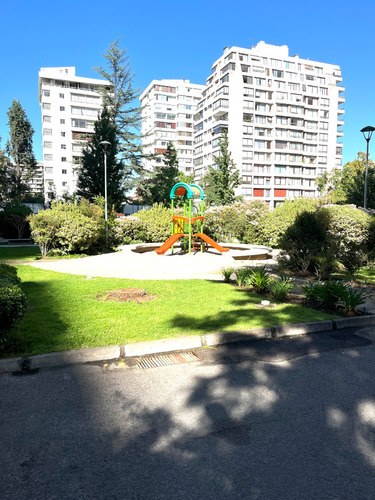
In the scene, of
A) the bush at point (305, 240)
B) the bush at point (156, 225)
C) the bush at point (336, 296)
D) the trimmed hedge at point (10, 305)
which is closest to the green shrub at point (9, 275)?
the trimmed hedge at point (10, 305)

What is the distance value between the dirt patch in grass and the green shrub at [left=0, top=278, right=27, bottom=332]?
302 centimetres

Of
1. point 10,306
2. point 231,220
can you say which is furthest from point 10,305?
point 231,220

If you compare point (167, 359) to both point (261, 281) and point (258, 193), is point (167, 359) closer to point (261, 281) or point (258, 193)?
point (261, 281)

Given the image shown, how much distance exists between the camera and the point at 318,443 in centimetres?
282

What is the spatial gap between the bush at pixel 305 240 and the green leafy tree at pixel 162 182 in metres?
30.2

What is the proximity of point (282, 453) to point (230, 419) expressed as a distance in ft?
1.88

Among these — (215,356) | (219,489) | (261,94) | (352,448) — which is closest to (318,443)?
(352,448)

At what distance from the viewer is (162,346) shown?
15.8ft

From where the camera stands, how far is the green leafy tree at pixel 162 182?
41906 millimetres

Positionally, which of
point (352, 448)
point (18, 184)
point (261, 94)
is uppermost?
point (261, 94)

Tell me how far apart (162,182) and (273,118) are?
41.5 meters

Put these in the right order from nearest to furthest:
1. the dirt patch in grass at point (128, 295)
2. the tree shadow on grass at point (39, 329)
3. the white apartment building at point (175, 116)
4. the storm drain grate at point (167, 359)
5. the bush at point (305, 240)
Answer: the storm drain grate at point (167, 359) < the tree shadow on grass at point (39, 329) < the dirt patch in grass at point (128, 295) < the bush at point (305, 240) < the white apartment building at point (175, 116)

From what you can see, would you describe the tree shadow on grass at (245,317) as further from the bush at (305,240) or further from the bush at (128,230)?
the bush at (128,230)

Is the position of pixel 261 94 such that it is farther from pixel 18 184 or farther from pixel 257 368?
pixel 257 368
